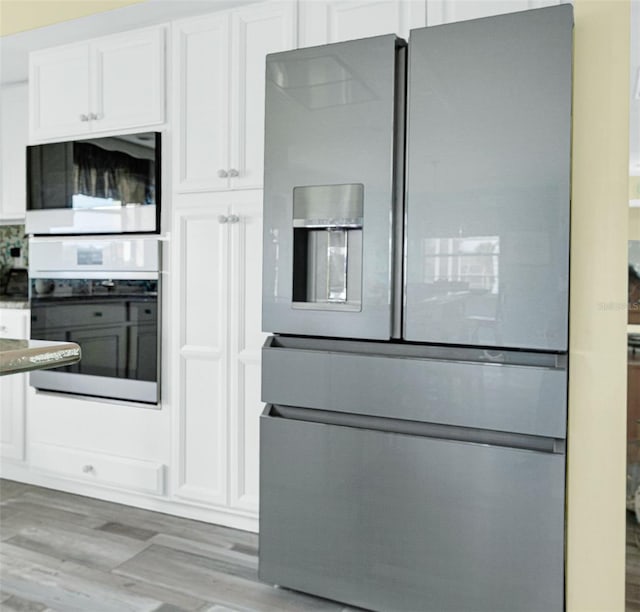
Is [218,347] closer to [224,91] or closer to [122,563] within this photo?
[122,563]

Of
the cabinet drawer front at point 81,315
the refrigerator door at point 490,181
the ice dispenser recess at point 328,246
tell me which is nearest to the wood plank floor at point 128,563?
the refrigerator door at point 490,181

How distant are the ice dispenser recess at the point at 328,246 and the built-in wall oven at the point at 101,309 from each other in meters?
0.88

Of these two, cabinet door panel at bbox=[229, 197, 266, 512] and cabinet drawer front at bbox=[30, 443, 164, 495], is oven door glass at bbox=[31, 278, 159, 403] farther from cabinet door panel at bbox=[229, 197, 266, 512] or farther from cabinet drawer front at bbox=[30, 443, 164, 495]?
cabinet door panel at bbox=[229, 197, 266, 512]

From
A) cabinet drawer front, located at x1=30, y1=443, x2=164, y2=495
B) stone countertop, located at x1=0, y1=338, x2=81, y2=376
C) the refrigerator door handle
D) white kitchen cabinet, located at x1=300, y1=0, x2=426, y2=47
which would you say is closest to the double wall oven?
cabinet drawer front, located at x1=30, y1=443, x2=164, y2=495

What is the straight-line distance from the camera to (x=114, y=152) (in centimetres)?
261

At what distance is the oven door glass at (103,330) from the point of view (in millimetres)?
2562

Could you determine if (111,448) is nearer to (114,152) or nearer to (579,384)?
(114,152)

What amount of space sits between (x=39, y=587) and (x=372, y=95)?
1.94 meters

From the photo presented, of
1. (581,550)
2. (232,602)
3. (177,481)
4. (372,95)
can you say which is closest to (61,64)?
(372,95)

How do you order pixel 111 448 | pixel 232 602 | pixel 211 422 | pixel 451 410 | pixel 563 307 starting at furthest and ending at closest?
pixel 111 448
pixel 211 422
pixel 232 602
pixel 451 410
pixel 563 307

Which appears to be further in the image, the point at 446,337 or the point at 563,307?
the point at 446,337

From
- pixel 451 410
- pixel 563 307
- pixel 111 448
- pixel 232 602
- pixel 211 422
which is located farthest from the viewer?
pixel 111 448

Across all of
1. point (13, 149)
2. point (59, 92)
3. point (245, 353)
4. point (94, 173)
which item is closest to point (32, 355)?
point (245, 353)

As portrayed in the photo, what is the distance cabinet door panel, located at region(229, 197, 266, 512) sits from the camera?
235cm
